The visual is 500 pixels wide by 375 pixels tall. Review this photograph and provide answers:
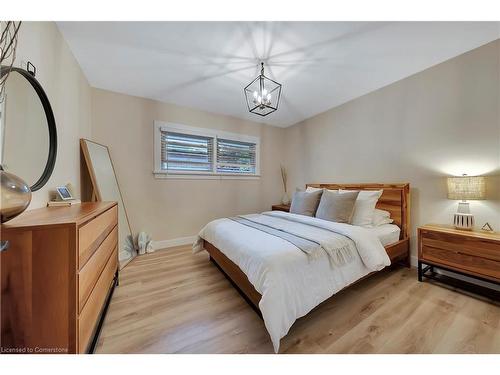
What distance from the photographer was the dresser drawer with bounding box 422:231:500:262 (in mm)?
1640

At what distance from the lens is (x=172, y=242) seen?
3242mm

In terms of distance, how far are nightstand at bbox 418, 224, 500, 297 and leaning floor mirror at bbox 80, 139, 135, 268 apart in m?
3.56

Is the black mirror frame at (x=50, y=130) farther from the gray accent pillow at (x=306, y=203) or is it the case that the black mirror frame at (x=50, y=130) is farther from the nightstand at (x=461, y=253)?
the nightstand at (x=461, y=253)

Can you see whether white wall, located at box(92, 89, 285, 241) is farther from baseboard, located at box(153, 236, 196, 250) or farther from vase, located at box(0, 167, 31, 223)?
vase, located at box(0, 167, 31, 223)

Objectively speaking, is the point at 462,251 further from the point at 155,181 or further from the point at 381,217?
the point at 155,181

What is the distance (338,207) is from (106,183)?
2.98m

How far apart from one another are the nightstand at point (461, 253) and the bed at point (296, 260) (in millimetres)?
301

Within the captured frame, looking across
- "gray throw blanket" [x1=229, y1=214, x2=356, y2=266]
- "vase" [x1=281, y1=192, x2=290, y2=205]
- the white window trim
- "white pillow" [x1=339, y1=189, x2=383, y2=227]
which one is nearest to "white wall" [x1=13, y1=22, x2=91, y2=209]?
the white window trim

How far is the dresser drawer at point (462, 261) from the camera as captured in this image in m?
1.64

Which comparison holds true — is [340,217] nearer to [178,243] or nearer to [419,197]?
[419,197]

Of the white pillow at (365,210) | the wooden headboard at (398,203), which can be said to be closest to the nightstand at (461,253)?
the wooden headboard at (398,203)

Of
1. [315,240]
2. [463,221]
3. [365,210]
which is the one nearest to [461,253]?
[463,221]
